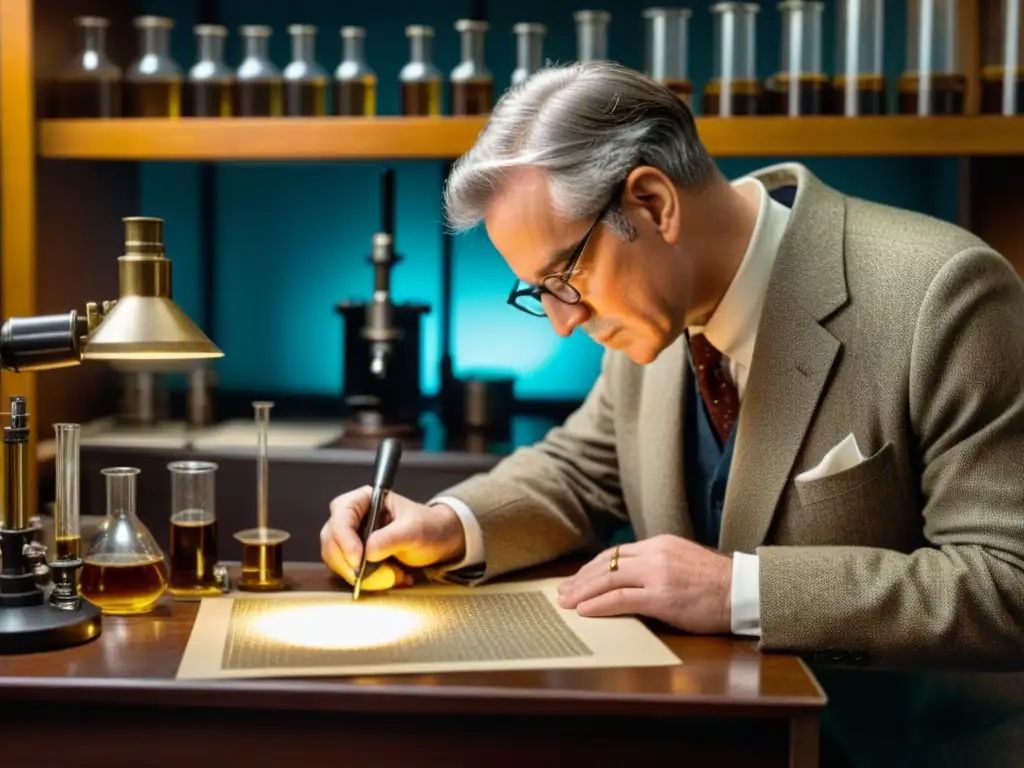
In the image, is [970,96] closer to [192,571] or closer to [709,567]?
[709,567]

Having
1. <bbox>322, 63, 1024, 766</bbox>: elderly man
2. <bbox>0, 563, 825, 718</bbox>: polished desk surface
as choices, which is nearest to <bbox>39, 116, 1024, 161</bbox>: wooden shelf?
<bbox>322, 63, 1024, 766</bbox>: elderly man

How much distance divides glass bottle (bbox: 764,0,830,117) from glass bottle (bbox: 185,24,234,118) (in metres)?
1.24

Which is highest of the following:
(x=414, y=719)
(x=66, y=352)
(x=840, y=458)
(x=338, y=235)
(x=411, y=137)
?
(x=411, y=137)

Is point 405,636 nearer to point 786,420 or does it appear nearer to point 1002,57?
point 786,420

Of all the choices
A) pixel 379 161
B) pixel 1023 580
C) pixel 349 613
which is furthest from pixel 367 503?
pixel 379 161

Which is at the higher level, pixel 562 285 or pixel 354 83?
pixel 354 83

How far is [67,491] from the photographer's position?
5.22 ft

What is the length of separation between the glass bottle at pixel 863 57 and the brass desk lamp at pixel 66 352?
71.5 inches

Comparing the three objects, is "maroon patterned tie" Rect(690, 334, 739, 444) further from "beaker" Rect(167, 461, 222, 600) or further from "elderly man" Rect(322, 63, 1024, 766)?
"beaker" Rect(167, 461, 222, 600)

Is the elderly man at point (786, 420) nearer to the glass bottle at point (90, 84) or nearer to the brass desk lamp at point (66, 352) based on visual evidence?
the brass desk lamp at point (66, 352)

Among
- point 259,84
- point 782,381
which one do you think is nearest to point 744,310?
point 782,381

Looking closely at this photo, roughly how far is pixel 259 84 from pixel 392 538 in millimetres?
1612

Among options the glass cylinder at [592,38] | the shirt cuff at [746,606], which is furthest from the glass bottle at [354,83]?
the shirt cuff at [746,606]

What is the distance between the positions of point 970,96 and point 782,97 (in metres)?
0.39
